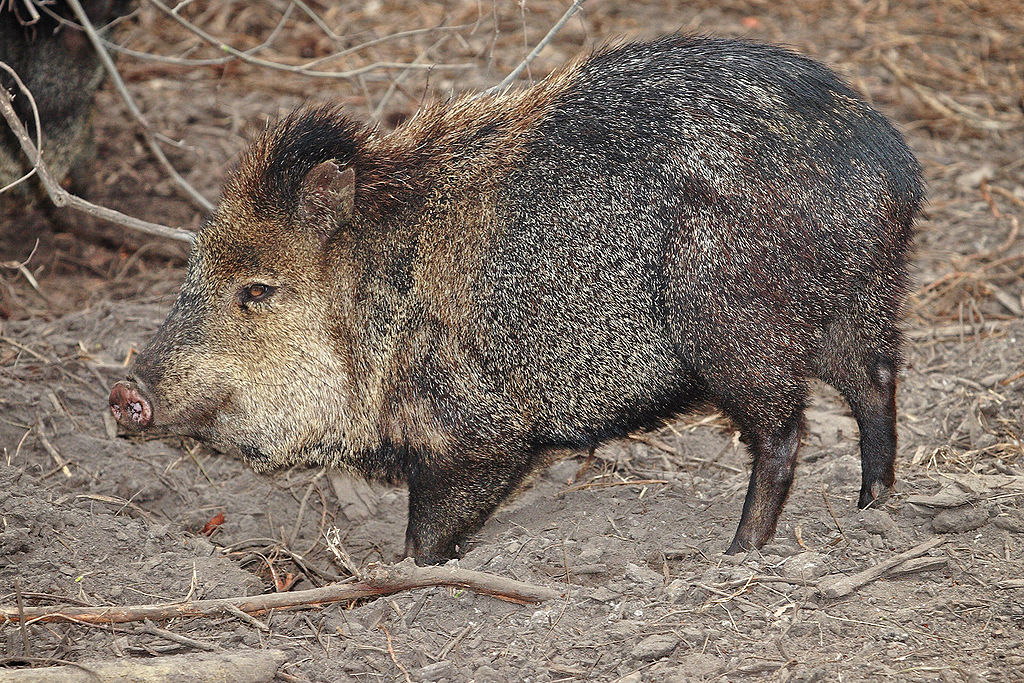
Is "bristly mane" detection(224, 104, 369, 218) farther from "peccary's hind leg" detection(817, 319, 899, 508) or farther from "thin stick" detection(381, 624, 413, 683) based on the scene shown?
"peccary's hind leg" detection(817, 319, 899, 508)

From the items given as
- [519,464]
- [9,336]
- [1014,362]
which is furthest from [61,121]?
[1014,362]

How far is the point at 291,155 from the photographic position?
3.85m

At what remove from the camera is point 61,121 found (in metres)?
6.11

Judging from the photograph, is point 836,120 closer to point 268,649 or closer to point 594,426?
point 594,426

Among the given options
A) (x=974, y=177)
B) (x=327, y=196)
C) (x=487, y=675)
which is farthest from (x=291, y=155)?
(x=974, y=177)

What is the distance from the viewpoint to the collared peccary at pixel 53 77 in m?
5.72

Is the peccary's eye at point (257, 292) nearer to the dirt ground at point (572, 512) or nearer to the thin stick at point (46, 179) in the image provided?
the thin stick at point (46, 179)

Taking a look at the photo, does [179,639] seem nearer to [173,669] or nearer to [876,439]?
[173,669]

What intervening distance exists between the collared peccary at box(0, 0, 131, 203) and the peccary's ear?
98.5 inches

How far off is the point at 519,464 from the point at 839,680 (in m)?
1.40

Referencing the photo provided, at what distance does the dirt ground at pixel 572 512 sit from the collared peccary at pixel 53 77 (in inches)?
20.2

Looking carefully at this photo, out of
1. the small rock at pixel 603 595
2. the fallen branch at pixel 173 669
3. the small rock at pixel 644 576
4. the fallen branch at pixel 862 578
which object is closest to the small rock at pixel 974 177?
the fallen branch at pixel 862 578

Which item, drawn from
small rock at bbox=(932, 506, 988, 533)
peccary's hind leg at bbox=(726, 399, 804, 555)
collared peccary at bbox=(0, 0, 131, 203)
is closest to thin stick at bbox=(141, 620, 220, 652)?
peccary's hind leg at bbox=(726, 399, 804, 555)

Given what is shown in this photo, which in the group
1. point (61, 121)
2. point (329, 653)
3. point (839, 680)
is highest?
point (61, 121)
